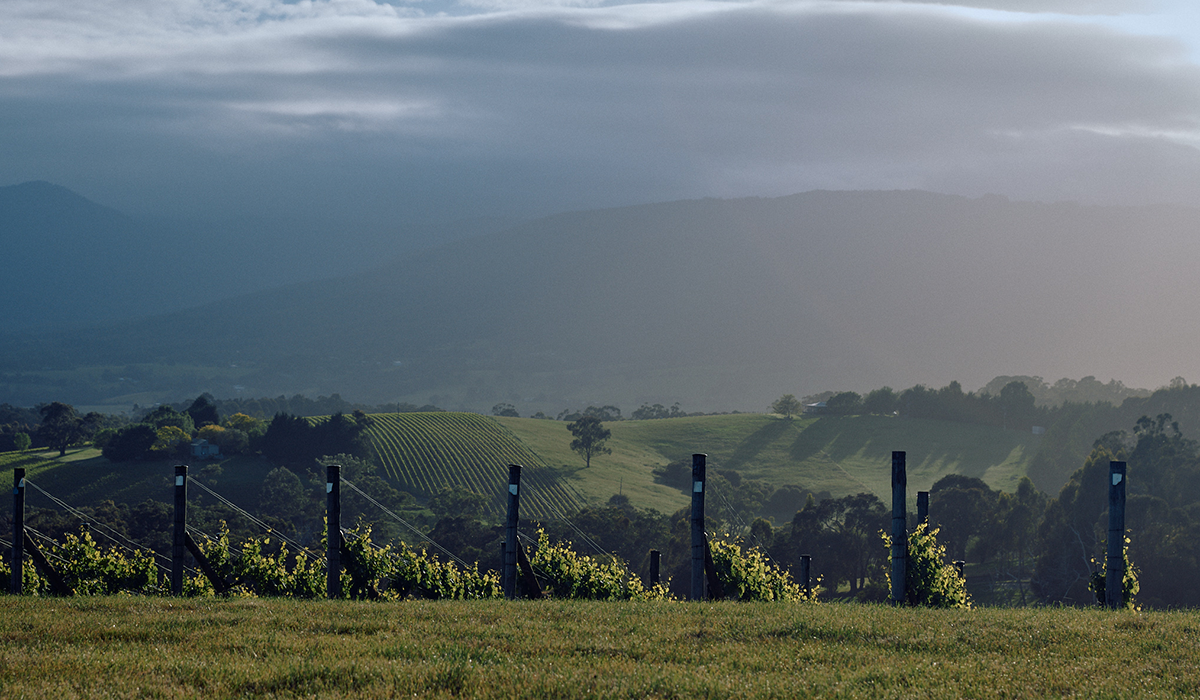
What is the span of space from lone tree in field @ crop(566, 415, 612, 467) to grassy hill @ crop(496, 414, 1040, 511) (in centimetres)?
140

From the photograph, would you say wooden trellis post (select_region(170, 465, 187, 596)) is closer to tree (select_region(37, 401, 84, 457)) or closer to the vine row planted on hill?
the vine row planted on hill

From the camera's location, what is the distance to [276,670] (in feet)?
28.9

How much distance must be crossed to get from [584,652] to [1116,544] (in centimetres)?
928

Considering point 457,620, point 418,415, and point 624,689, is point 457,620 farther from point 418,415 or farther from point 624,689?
point 418,415

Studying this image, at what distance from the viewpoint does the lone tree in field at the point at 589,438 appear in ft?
379

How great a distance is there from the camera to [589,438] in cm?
11606

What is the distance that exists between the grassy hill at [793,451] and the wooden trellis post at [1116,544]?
83471 mm

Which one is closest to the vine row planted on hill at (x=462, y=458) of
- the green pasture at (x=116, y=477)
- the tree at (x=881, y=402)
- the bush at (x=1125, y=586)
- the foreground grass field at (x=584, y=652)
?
the green pasture at (x=116, y=477)

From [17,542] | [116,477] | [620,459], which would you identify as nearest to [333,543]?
[17,542]

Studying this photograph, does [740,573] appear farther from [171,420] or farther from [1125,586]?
[171,420]

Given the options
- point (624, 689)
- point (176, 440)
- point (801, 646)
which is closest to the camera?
point (624, 689)

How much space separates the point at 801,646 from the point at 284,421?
3896 inches

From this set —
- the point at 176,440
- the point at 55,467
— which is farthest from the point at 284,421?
the point at 55,467

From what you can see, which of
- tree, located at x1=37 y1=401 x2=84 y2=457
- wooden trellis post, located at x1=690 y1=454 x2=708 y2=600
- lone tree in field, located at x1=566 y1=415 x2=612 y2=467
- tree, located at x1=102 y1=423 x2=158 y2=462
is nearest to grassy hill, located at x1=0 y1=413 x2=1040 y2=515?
tree, located at x1=102 y1=423 x2=158 y2=462
